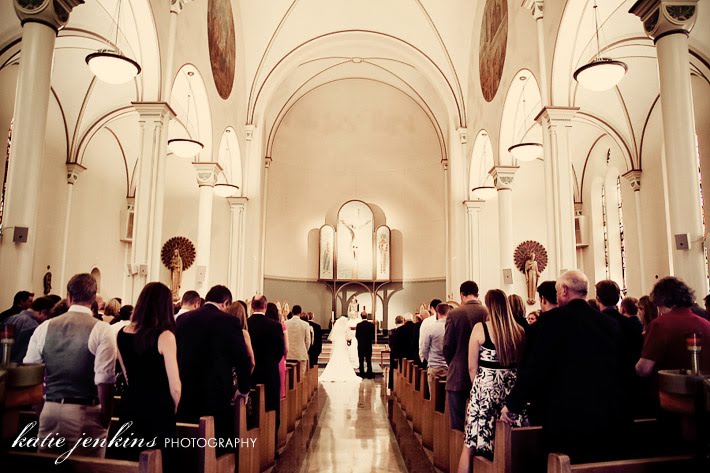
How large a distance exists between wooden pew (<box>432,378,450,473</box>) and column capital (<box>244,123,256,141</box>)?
12.4m

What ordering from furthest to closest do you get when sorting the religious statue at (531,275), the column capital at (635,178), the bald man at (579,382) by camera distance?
the religious statue at (531,275) → the column capital at (635,178) → the bald man at (579,382)

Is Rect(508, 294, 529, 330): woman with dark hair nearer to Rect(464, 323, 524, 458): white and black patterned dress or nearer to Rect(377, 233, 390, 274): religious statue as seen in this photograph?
→ Rect(464, 323, 524, 458): white and black patterned dress

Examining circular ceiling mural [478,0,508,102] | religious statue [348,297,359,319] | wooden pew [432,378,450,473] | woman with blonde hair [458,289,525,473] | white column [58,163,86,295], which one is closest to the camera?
woman with blonde hair [458,289,525,473]

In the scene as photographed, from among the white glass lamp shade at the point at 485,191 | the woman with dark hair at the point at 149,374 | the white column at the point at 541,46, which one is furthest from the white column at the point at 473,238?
the woman with dark hair at the point at 149,374

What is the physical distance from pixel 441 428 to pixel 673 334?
2.57m

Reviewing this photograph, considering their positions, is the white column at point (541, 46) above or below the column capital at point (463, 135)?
below

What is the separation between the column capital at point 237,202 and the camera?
16.2m

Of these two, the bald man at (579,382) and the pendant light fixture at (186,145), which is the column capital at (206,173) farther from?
the bald man at (579,382)

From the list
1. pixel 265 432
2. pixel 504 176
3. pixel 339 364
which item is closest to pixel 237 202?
pixel 339 364

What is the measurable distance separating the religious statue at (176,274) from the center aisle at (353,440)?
29.3ft

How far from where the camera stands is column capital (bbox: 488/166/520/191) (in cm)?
1248

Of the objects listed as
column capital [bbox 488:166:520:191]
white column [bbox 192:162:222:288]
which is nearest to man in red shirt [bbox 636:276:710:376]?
column capital [bbox 488:166:520:191]

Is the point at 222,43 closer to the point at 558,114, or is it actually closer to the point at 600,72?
the point at 558,114

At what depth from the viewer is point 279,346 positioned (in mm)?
5582
